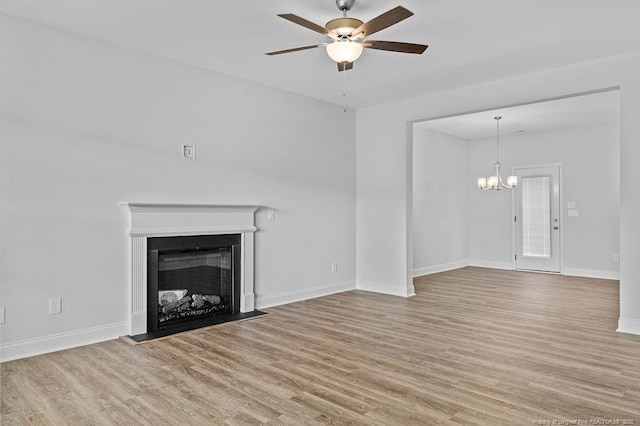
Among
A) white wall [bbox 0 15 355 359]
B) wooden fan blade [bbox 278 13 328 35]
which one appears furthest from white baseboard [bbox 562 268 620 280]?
wooden fan blade [bbox 278 13 328 35]

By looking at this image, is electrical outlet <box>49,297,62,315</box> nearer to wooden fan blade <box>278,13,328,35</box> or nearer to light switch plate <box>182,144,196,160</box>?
light switch plate <box>182,144,196,160</box>

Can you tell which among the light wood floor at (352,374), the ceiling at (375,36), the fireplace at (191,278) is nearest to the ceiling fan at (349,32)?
the ceiling at (375,36)

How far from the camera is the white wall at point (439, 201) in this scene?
26.3 ft

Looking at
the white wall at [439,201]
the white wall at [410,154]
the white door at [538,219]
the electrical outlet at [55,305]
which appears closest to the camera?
the electrical outlet at [55,305]

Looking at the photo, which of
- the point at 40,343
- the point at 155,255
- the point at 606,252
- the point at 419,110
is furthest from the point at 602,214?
the point at 40,343

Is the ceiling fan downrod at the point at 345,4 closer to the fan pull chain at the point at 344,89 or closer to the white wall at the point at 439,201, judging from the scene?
the fan pull chain at the point at 344,89

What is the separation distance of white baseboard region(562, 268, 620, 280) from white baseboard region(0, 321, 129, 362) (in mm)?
7457

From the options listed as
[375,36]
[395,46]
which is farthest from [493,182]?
A: [395,46]

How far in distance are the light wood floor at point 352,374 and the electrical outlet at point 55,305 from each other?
A: 353mm

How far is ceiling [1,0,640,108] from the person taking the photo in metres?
3.37

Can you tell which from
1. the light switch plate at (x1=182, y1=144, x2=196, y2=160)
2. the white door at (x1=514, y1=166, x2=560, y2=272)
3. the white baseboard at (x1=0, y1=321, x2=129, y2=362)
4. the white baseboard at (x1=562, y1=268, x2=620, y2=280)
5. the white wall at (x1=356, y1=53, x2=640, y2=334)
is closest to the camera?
the white baseboard at (x1=0, y1=321, x2=129, y2=362)

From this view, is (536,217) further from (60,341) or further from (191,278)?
(60,341)

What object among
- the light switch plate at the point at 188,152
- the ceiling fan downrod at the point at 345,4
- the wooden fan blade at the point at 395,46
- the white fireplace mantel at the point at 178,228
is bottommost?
the white fireplace mantel at the point at 178,228

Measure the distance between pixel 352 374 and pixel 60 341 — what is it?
2.50 m
